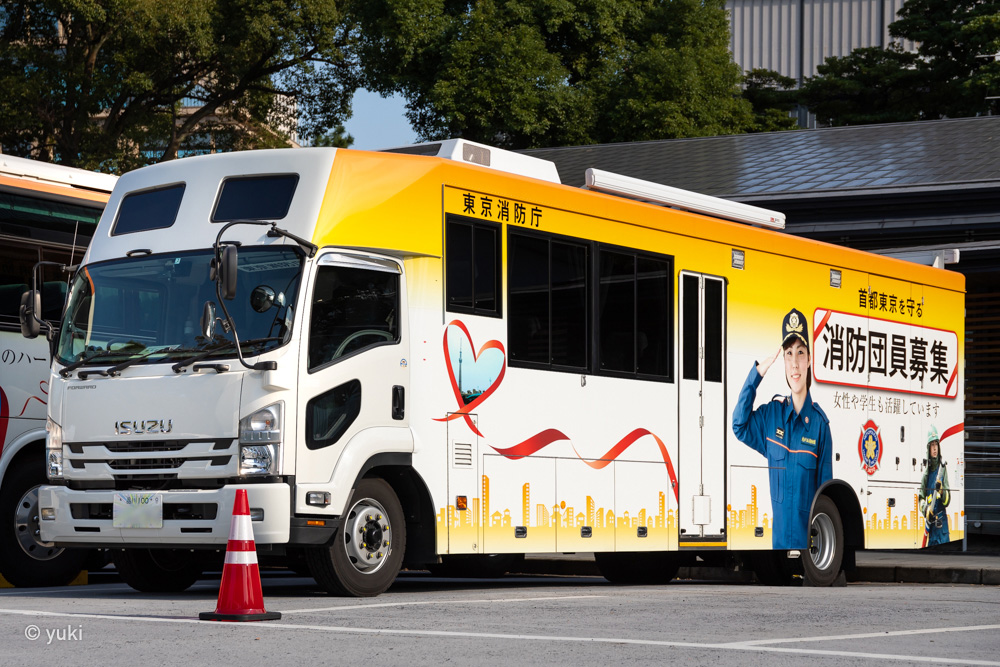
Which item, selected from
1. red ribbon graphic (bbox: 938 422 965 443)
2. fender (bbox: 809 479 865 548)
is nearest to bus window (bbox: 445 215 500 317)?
fender (bbox: 809 479 865 548)

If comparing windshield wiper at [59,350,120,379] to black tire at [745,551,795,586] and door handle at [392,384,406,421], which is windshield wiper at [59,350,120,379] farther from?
black tire at [745,551,795,586]

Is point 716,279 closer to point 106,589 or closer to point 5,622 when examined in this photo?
point 106,589

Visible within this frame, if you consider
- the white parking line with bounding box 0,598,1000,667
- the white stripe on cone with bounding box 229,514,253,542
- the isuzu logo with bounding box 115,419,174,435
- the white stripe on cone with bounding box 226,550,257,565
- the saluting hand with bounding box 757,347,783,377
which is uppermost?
the saluting hand with bounding box 757,347,783,377

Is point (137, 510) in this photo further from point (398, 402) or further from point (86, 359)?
point (398, 402)

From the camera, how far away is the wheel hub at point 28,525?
1236 cm

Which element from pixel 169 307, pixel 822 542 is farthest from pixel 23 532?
pixel 822 542

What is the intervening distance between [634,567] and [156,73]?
920 inches


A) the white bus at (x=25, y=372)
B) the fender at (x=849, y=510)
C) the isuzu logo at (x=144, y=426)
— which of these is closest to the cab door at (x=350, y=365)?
the isuzu logo at (x=144, y=426)

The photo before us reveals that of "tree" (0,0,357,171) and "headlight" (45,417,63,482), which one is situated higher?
"tree" (0,0,357,171)

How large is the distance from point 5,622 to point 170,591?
3.41 metres

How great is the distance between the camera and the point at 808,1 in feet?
166

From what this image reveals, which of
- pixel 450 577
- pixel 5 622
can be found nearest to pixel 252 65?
pixel 450 577

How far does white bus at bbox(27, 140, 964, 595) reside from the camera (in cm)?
1006

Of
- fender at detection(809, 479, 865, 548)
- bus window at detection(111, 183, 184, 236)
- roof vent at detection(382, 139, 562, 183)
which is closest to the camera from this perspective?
bus window at detection(111, 183, 184, 236)
